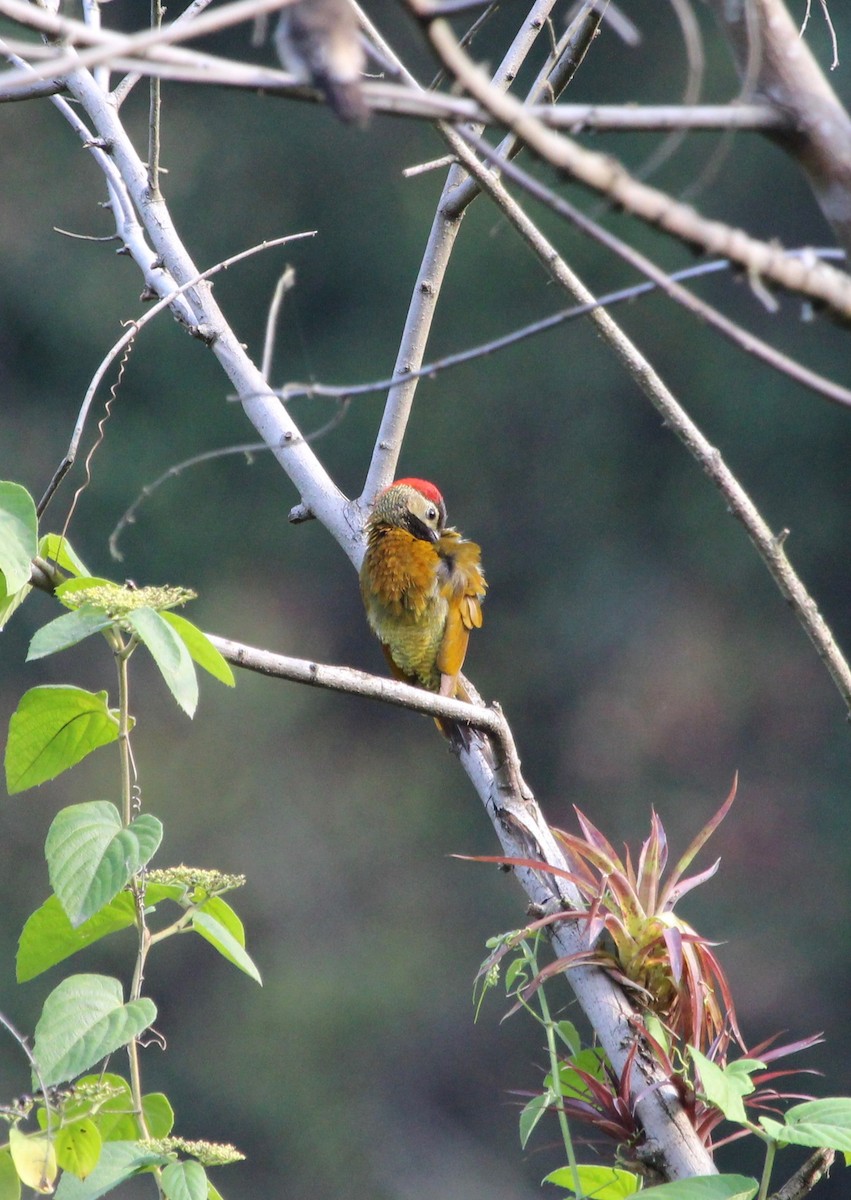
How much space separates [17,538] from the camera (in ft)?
3.43

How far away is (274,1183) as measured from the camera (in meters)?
8.78

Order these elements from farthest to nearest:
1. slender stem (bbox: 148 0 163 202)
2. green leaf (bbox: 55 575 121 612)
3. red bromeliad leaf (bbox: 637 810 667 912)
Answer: slender stem (bbox: 148 0 163 202)
red bromeliad leaf (bbox: 637 810 667 912)
green leaf (bbox: 55 575 121 612)

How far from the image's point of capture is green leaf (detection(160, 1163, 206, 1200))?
2.97 feet

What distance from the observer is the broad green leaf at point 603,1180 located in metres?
1.14

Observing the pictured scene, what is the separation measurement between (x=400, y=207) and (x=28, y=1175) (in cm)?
932

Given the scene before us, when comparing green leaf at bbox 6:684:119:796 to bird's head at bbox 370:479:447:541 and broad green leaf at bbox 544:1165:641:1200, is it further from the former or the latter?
bird's head at bbox 370:479:447:541

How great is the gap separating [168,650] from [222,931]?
0.24m

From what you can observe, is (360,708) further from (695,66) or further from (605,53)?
(695,66)

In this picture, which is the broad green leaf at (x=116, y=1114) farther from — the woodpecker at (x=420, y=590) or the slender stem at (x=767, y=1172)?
the woodpecker at (x=420, y=590)

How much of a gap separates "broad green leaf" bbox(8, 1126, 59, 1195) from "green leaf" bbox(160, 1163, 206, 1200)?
0.26 feet

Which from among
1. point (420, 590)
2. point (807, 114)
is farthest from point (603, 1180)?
point (420, 590)

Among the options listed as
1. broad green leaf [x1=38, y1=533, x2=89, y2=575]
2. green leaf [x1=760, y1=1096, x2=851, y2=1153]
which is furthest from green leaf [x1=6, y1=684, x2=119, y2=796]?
green leaf [x1=760, y1=1096, x2=851, y2=1153]

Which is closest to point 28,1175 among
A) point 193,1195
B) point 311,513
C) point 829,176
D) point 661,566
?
point 193,1195

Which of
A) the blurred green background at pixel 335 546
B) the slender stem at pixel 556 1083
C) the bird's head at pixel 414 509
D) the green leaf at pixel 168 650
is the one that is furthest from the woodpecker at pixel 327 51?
the blurred green background at pixel 335 546
